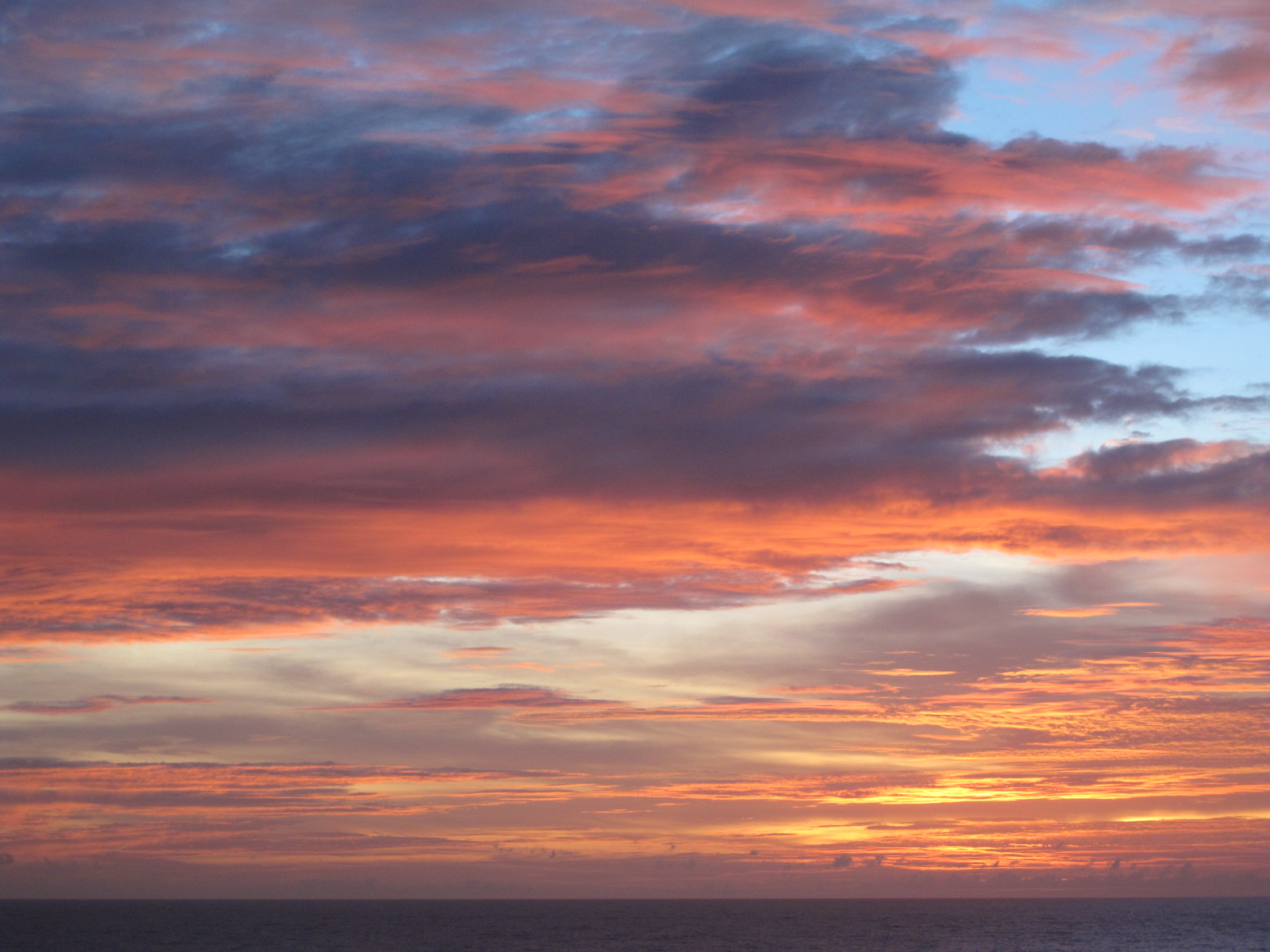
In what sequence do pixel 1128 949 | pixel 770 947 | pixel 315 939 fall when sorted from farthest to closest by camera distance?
pixel 315 939 < pixel 770 947 < pixel 1128 949

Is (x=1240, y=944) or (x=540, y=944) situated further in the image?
(x=540, y=944)

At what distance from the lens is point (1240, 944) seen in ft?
568

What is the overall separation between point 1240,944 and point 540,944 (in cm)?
10319

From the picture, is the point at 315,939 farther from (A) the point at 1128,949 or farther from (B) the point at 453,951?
(A) the point at 1128,949

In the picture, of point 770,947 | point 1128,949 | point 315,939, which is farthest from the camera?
point 315,939

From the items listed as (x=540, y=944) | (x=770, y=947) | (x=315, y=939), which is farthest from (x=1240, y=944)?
(x=315, y=939)

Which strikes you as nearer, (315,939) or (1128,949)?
(1128,949)

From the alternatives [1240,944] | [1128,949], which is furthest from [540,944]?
[1240,944]

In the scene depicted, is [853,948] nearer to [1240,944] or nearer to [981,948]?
[981,948]

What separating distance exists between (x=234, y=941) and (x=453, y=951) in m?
40.4

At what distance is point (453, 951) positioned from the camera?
171125 mm

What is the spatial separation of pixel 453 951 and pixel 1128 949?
96.1 metres

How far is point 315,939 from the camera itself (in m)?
198

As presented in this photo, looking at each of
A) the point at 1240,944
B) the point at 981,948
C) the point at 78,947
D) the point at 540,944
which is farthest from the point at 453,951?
the point at 1240,944
